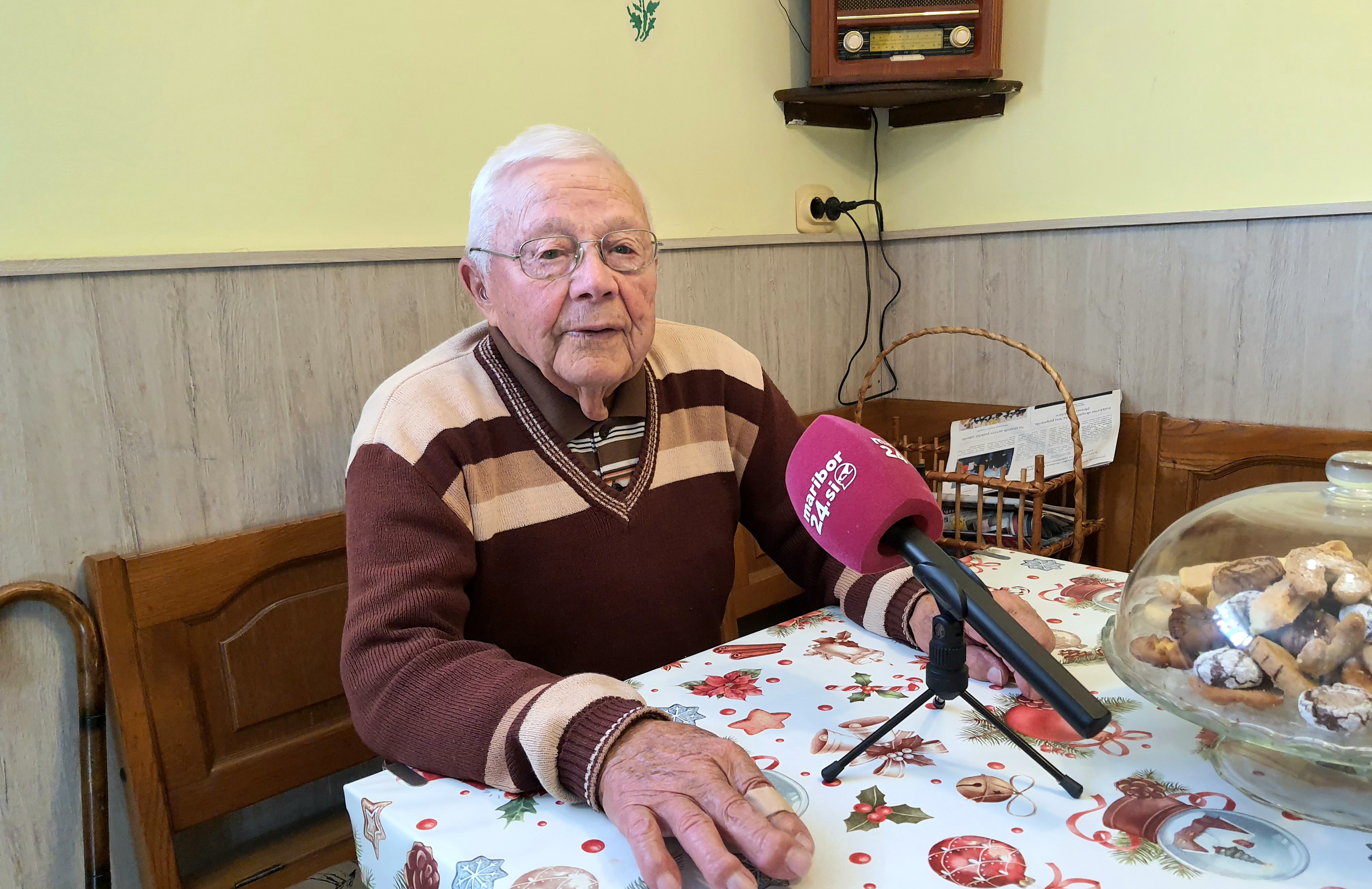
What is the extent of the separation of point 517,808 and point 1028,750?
1.39ft

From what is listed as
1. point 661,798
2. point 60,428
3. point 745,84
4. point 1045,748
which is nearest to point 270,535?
point 60,428

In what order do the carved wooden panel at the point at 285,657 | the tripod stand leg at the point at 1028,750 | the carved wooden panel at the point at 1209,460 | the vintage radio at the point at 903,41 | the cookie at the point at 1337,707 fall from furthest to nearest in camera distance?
the vintage radio at the point at 903,41, the carved wooden panel at the point at 1209,460, the carved wooden panel at the point at 285,657, the tripod stand leg at the point at 1028,750, the cookie at the point at 1337,707

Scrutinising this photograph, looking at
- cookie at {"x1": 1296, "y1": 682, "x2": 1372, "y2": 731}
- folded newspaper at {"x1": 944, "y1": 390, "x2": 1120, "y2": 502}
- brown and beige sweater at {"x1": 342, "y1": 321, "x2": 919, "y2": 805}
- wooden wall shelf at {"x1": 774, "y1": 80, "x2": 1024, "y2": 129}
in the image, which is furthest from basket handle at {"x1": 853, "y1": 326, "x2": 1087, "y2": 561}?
cookie at {"x1": 1296, "y1": 682, "x2": 1372, "y2": 731}

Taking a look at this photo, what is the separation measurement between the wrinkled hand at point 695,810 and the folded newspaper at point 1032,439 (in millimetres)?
1410

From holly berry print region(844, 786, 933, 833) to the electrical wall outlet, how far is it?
1.83 metres

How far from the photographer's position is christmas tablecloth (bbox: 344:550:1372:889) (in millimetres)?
640

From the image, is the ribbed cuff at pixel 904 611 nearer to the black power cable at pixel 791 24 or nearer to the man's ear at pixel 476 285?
the man's ear at pixel 476 285

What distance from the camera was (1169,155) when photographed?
79.3 inches

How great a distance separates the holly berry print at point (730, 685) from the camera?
94 cm

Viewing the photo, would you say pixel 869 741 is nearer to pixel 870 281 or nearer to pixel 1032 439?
pixel 1032 439

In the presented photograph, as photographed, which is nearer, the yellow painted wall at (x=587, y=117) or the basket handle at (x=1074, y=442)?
the yellow painted wall at (x=587, y=117)

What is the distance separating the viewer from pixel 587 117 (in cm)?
185

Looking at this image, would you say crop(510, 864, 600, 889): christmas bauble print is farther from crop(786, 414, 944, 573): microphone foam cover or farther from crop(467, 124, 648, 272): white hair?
Answer: crop(467, 124, 648, 272): white hair

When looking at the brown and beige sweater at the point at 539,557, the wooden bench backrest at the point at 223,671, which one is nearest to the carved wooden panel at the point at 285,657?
the wooden bench backrest at the point at 223,671
